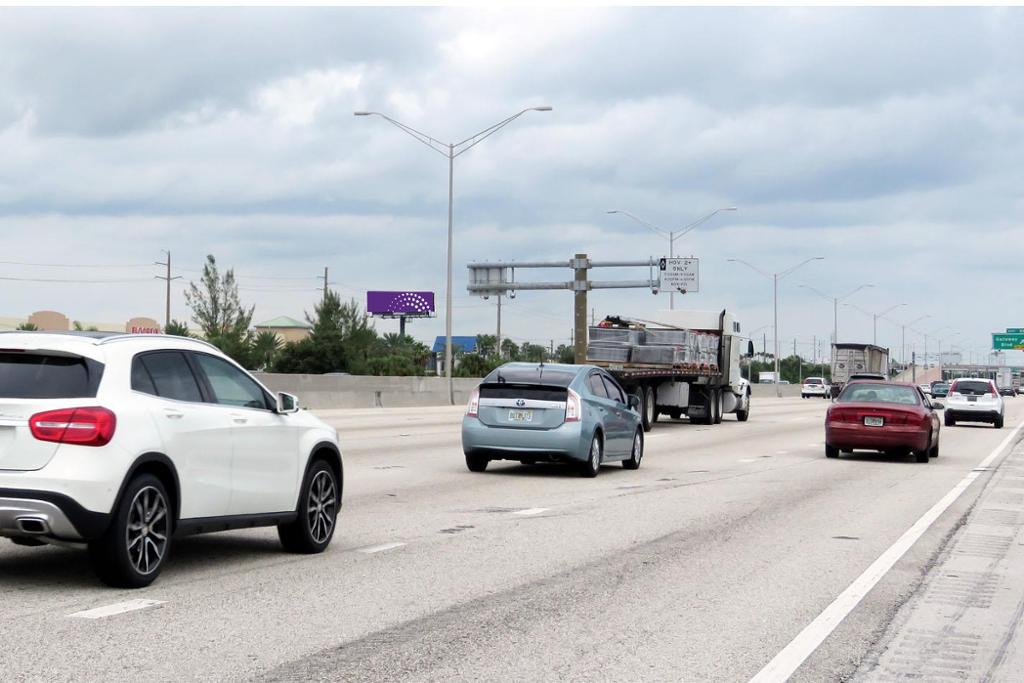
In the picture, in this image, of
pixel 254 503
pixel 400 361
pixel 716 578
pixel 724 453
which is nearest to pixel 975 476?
pixel 724 453

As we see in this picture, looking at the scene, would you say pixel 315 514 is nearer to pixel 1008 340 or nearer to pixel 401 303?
pixel 401 303

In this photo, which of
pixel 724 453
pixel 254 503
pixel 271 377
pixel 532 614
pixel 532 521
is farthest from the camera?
pixel 271 377

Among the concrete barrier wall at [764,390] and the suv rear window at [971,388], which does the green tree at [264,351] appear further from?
the suv rear window at [971,388]

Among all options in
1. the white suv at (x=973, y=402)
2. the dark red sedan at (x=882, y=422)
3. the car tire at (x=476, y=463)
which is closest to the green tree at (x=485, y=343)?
the white suv at (x=973, y=402)

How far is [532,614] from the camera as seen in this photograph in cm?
823

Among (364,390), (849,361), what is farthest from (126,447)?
(849,361)

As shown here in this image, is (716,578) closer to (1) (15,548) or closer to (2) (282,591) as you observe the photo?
(2) (282,591)

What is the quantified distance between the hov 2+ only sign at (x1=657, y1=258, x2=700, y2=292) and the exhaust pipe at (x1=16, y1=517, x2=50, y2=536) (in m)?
63.0

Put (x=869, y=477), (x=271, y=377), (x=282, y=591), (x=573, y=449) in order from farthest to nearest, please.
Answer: (x=271, y=377) < (x=869, y=477) < (x=573, y=449) < (x=282, y=591)

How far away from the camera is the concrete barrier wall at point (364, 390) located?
149 feet

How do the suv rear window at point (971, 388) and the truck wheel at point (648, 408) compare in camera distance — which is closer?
the truck wheel at point (648, 408)

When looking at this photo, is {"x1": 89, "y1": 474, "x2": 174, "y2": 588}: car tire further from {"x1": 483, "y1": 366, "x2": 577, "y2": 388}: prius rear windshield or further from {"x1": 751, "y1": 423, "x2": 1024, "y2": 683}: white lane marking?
{"x1": 483, "y1": 366, "x2": 577, "y2": 388}: prius rear windshield

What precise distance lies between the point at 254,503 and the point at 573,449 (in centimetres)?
895

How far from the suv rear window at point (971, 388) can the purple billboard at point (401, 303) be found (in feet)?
362
